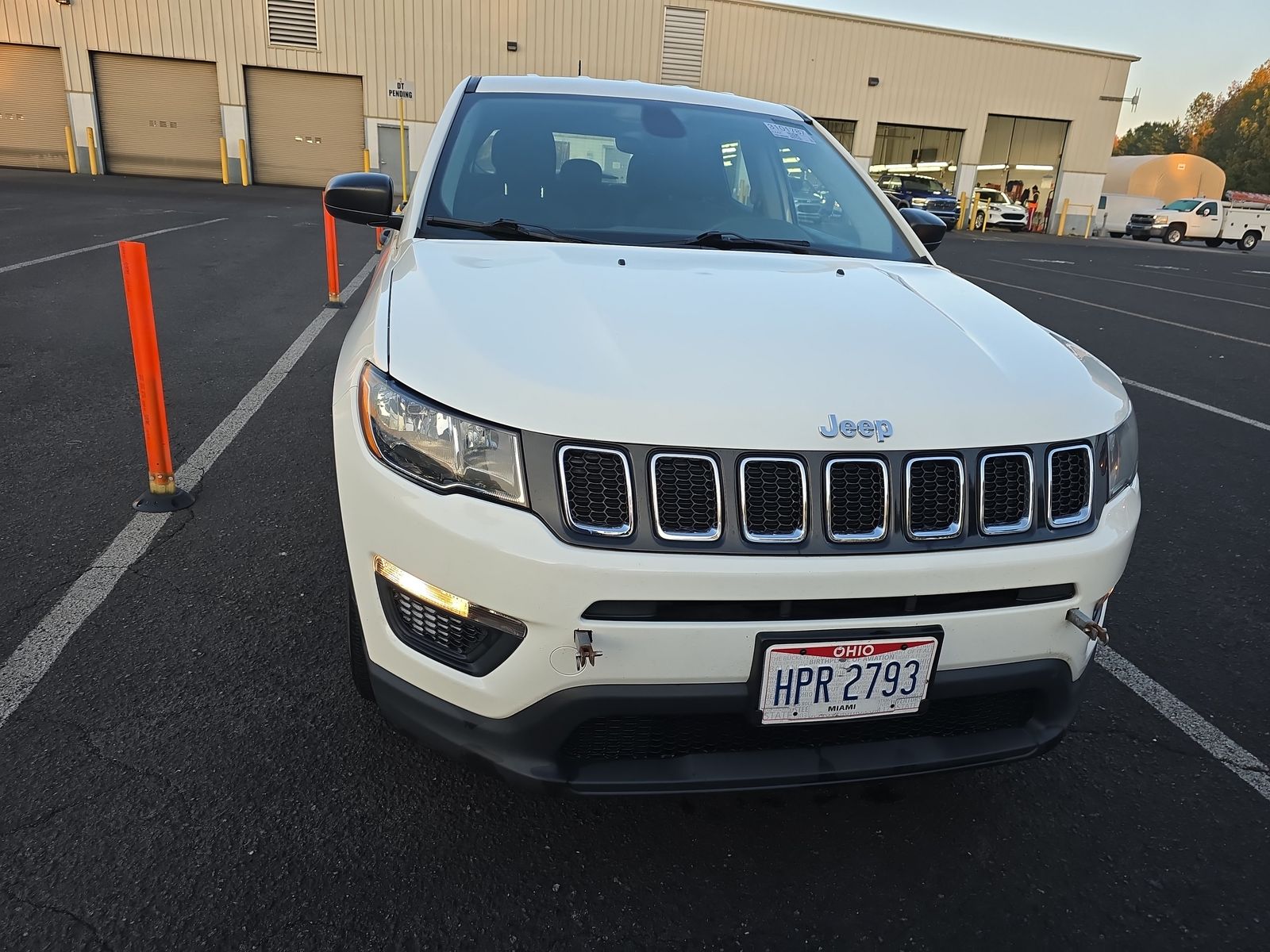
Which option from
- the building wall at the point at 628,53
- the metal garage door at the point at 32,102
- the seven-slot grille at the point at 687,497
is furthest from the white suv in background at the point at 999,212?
the seven-slot grille at the point at 687,497

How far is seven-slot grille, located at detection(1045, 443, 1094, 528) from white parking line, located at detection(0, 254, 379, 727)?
255 centimetres

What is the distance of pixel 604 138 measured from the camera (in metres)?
3.02

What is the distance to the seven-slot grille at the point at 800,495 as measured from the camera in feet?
5.06

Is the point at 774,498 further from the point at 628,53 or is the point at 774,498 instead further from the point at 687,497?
the point at 628,53

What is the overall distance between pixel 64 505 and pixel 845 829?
124 inches

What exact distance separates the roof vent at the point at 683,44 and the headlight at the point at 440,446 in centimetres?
2870

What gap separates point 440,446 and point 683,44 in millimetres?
29859

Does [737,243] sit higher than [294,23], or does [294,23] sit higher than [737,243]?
[294,23]

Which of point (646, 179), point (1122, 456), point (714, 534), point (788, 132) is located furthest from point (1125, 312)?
point (714, 534)

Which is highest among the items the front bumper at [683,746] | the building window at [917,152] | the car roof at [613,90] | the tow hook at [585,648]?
the building window at [917,152]

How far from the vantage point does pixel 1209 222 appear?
31.9 metres

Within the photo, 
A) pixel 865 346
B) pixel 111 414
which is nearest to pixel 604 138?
pixel 865 346

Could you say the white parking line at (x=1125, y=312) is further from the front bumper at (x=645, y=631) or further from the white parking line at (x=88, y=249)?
the white parking line at (x=88, y=249)

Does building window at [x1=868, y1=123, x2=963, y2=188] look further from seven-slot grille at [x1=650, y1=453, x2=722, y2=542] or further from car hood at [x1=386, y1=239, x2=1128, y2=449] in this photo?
seven-slot grille at [x1=650, y1=453, x2=722, y2=542]
